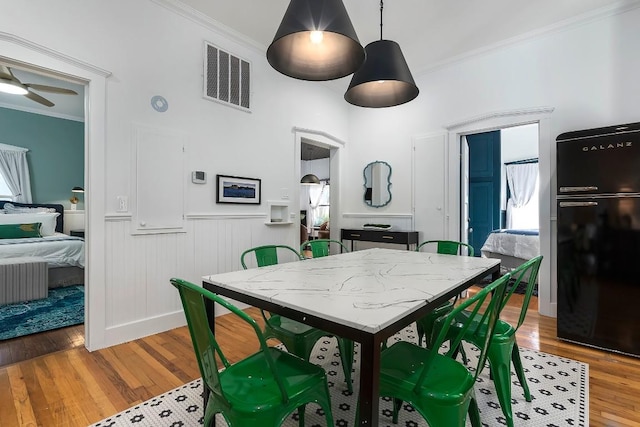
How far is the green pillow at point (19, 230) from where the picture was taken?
4613 mm

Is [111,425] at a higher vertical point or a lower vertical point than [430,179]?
lower

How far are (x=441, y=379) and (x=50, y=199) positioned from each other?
7.44 meters

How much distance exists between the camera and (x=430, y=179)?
171 inches

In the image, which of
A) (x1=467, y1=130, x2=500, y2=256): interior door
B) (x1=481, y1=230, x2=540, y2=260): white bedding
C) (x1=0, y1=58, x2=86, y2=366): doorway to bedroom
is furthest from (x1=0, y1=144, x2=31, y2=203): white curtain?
(x1=481, y1=230, x2=540, y2=260): white bedding

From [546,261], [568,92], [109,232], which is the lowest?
[546,261]

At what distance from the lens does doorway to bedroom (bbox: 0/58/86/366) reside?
2.74 meters

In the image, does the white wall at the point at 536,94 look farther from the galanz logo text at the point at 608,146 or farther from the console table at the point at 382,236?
the galanz logo text at the point at 608,146

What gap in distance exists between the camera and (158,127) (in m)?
2.88

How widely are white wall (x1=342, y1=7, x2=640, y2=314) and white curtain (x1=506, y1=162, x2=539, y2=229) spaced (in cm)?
428

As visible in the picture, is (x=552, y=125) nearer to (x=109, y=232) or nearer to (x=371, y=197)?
(x=371, y=197)

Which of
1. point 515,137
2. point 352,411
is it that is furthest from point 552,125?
point 515,137

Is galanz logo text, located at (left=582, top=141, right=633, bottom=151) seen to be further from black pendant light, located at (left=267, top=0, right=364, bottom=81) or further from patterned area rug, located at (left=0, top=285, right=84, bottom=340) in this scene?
patterned area rug, located at (left=0, top=285, right=84, bottom=340)

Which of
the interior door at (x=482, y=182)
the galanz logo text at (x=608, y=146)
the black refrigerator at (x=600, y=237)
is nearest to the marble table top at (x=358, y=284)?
the black refrigerator at (x=600, y=237)

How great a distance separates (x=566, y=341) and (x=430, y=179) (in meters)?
A: 2.36
